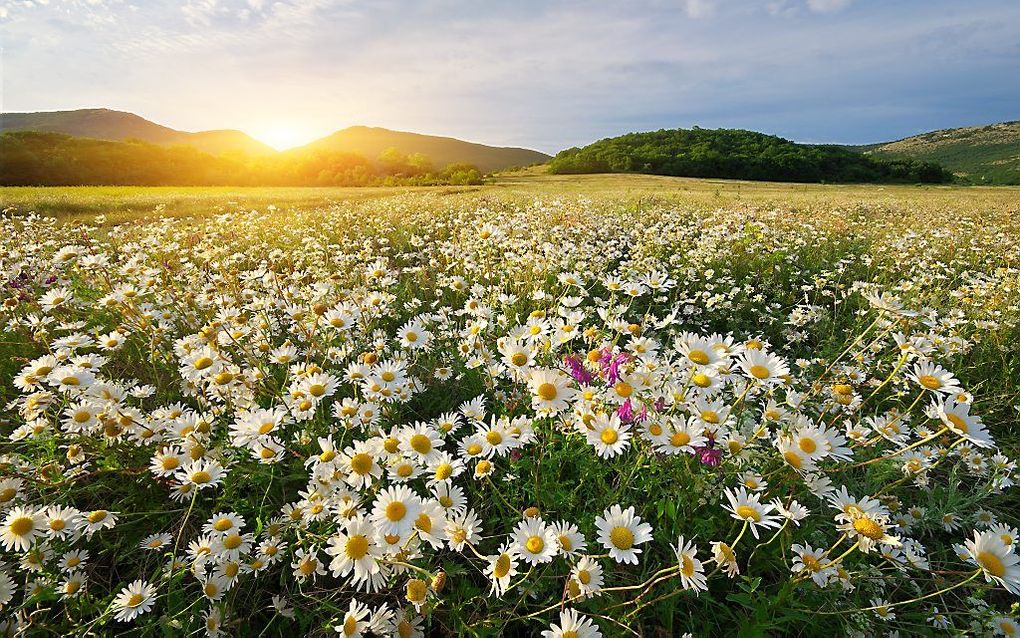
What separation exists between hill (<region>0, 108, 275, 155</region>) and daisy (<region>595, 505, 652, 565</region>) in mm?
64822

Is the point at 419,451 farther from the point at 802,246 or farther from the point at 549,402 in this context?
the point at 802,246

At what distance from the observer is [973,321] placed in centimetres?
420

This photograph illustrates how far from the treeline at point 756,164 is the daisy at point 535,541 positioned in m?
59.2

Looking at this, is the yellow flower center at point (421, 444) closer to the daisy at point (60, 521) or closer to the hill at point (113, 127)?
the daisy at point (60, 521)

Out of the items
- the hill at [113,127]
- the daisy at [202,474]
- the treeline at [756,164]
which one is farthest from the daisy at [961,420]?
the hill at [113,127]

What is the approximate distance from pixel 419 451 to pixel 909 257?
7.32 m

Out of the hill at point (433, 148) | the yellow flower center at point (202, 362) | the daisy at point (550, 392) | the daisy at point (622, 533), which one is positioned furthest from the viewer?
the hill at point (433, 148)

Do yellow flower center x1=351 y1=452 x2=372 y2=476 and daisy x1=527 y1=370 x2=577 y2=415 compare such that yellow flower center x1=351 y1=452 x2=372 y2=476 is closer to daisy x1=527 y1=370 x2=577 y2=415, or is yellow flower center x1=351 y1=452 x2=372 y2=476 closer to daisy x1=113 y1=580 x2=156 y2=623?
daisy x1=527 y1=370 x2=577 y2=415

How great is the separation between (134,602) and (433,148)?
81.5 m

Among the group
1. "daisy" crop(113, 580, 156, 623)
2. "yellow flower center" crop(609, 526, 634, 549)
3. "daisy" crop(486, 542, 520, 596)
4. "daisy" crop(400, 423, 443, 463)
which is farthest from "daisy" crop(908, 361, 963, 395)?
"daisy" crop(113, 580, 156, 623)

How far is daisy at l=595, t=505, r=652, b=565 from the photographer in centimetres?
161

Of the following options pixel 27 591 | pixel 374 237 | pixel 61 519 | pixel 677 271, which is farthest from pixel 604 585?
pixel 374 237

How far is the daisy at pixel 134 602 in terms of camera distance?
1.77 m

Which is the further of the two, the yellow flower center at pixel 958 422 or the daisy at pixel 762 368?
the daisy at pixel 762 368
